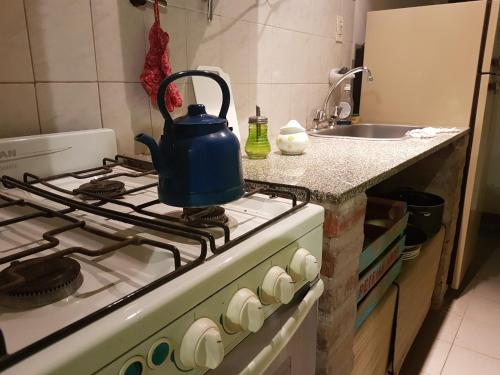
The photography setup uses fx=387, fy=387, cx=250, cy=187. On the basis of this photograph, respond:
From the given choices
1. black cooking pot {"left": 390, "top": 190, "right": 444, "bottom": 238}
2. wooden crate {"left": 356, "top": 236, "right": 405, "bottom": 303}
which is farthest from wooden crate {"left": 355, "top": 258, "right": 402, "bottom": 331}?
black cooking pot {"left": 390, "top": 190, "right": 444, "bottom": 238}

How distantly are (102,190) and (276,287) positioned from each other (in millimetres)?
409

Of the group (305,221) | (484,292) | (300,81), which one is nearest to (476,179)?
(484,292)

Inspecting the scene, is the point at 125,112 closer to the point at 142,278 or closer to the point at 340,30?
the point at 142,278

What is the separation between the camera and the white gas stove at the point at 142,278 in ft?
1.20

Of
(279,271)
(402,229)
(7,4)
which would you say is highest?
(7,4)

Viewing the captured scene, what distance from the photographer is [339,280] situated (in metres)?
0.85

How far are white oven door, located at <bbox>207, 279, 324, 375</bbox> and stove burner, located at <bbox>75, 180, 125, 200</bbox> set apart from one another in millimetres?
366

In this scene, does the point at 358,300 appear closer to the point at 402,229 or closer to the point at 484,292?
the point at 402,229

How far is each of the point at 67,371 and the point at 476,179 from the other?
2.05 meters

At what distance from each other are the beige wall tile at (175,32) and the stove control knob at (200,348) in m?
0.88

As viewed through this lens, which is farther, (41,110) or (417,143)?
(417,143)

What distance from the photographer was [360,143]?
1.46 meters

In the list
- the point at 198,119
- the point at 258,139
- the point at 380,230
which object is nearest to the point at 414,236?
the point at 380,230

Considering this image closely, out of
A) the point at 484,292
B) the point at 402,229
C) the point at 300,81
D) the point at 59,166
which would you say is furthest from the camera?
the point at 484,292
